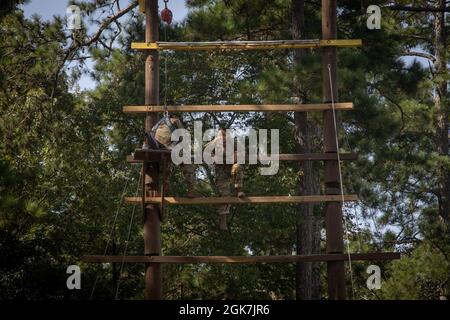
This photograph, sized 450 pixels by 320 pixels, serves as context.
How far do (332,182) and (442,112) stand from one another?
41.6 feet

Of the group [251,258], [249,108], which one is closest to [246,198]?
[251,258]

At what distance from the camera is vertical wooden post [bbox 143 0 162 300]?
1097 centimetres

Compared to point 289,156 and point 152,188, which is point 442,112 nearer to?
point 289,156

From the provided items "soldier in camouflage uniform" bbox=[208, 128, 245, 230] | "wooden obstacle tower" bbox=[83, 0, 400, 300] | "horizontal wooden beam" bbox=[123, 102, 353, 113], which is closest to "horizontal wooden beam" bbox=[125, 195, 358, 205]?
"wooden obstacle tower" bbox=[83, 0, 400, 300]

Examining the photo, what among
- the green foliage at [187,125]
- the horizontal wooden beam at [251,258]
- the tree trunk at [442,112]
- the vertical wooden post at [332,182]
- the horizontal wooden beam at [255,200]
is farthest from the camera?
the tree trunk at [442,112]

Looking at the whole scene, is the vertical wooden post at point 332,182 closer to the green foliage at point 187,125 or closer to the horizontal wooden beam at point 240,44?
the horizontal wooden beam at point 240,44

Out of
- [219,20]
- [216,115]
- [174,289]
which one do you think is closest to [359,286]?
[174,289]

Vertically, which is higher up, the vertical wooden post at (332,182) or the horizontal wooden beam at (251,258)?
the vertical wooden post at (332,182)

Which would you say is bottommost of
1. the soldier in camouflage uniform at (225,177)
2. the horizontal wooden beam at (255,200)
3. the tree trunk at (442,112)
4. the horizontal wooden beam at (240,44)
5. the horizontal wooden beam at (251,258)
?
the horizontal wooden beam at (251,258)

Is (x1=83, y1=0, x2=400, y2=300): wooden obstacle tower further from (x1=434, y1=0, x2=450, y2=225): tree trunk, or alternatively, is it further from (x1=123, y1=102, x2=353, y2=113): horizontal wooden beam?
(x1=434, y1=0, x2=450, y2=225): tree trunk

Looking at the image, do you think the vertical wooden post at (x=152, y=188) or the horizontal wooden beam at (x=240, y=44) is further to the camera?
the horizontal wooden beam at (x=240, y=44)

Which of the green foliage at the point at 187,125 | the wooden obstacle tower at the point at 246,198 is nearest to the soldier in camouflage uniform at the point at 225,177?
the wooden obstacle tower at the point at 246,198

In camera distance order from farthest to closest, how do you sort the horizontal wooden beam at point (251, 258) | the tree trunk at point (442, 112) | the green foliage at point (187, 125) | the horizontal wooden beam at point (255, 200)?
the tree trunk at point (442, 112) → the green foliage at point (187, 125) → the horizontal wooden beam at point (255, 200) → the horizontal wooden beam at point (251, 258)

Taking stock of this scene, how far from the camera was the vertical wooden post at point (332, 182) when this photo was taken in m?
10.9
